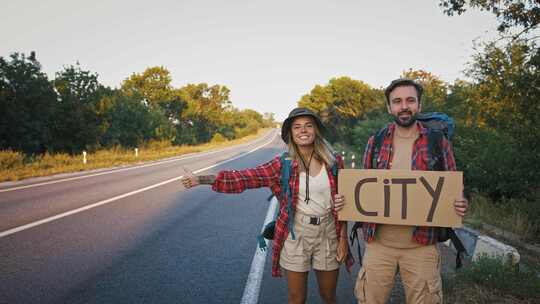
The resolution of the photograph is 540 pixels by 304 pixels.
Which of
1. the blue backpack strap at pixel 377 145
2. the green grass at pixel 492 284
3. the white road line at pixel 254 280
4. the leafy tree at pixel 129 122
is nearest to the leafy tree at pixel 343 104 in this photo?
the leafy tree at pixel 129 122

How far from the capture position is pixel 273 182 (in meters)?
2.80

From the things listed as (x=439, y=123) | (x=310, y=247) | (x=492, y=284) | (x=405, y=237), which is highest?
(x=439, y=123)

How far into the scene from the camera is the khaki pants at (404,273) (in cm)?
230

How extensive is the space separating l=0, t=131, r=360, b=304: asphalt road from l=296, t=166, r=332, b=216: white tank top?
134 cm

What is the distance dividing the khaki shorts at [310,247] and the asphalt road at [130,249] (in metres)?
1.07

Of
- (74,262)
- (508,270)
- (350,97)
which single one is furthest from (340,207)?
(350,97)

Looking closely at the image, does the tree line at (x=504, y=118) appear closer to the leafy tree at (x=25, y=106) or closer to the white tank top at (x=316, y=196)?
the white tank top at (x=316, y=196)

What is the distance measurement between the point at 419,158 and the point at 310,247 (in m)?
1.04

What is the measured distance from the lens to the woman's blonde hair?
2.71 meters

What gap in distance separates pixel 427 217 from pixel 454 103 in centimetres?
1088

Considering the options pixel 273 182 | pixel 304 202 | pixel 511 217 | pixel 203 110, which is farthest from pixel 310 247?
pixel 203 110

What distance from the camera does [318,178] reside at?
2.68 meters

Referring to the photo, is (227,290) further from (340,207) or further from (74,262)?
(74,262)

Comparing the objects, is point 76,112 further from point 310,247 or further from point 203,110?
point 203,110
